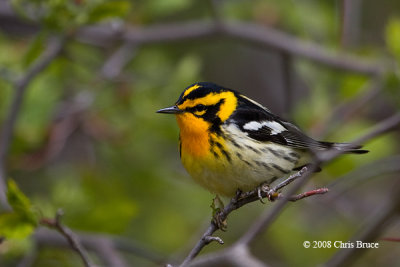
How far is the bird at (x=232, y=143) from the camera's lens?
332 centimetres

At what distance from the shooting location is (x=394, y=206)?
7.20 feet

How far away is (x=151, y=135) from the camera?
532cm

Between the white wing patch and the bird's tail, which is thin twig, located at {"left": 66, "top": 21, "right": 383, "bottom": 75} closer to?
the white wing patch

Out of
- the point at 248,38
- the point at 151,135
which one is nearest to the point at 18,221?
the point at 151,135

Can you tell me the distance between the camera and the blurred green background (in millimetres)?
4617

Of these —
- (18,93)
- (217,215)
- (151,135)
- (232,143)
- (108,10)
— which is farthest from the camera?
(151,135)

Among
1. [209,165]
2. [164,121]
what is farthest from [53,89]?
[209,165]

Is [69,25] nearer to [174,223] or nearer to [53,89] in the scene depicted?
[53,89]

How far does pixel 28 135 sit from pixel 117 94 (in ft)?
2.63

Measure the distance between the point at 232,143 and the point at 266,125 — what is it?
1.14ft

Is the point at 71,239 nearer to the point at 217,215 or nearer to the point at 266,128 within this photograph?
the point at 217,215

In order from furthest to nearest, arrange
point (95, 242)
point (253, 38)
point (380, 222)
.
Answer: point (253, 38) < point (95, 242) < point (380, 222)

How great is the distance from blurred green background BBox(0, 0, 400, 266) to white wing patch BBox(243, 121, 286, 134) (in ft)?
1.84

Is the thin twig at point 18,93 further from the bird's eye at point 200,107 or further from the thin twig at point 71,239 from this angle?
the thin twig at point 71,239
